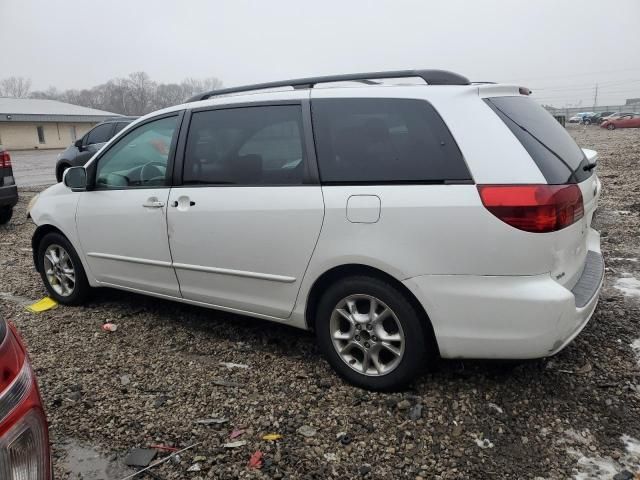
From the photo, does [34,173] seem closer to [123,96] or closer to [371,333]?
[371,333]

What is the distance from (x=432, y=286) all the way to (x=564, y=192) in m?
0.81

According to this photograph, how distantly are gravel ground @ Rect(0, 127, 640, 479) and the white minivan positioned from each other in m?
0.33

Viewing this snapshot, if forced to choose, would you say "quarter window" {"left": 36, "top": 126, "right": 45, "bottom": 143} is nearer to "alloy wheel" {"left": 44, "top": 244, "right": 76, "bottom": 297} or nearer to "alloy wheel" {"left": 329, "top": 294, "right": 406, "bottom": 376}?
"alloy wheel" {"left": 44, "top": 244, "right": 76, "bottom": 297}

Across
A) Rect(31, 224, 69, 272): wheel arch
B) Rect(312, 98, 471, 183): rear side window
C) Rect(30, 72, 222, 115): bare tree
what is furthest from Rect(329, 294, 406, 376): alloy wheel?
Rect(30, 72, 222, 115): bare tree

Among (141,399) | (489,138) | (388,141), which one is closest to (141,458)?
(141,399)

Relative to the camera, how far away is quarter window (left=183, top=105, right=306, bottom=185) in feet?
10.3

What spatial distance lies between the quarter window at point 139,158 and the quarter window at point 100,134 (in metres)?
10.2

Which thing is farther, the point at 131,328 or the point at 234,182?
the point at 131,328

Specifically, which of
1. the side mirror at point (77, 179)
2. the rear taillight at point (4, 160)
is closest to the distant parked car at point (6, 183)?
the rear taillight at point (4, 160)

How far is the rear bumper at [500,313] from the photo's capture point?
2.47 m

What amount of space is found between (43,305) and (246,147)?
2784 mm

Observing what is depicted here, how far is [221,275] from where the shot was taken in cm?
344

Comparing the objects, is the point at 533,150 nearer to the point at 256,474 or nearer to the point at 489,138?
the point at 489,138

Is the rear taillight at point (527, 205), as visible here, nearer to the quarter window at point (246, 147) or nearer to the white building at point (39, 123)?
the quarter window at point (246, 147)
